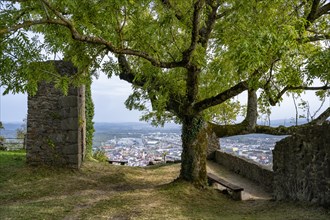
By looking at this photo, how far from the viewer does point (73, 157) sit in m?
11.3

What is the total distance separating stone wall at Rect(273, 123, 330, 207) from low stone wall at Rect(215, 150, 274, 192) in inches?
95.5

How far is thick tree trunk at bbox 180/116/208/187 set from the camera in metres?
9.09

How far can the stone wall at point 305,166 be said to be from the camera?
6.18 m

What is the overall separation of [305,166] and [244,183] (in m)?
4.60

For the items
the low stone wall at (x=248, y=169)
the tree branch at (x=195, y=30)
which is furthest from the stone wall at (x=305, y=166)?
the tree branch at (x=195, y=30)

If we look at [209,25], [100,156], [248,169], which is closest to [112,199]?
[209,25]

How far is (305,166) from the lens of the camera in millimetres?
6758

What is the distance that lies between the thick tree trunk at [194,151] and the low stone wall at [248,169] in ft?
7.94

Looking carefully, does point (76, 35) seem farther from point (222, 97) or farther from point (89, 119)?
point (89, 119)

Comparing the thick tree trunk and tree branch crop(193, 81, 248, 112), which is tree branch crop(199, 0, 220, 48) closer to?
tree branch crop(193, 81, 248, 112)

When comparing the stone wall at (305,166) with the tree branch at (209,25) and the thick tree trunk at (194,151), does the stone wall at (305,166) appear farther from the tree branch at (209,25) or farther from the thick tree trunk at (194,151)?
the tree branch at (209,25)

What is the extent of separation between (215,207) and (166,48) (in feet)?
12.8

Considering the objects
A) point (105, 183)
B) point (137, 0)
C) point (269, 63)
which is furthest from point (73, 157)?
point (269, 63)

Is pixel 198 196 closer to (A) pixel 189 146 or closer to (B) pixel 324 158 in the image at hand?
(A) pixel 189 146
